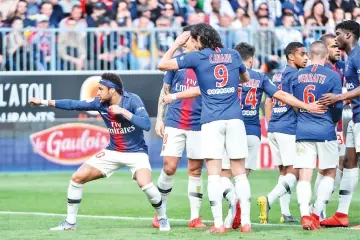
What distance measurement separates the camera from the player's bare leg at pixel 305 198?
12.5m

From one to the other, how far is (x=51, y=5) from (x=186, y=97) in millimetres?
10826

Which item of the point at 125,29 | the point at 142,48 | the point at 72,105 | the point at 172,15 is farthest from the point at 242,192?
the point at 172,15

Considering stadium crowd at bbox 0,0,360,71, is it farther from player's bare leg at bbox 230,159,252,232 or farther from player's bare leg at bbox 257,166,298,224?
player's bare leg at bbox 230,159,252,232

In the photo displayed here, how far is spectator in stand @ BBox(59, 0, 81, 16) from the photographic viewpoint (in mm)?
23234

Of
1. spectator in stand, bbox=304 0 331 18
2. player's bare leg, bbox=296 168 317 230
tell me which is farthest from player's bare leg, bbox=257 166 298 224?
spectator in stand, bbox=304 0 331 18

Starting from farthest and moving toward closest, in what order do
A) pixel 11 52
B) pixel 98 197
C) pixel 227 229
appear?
1. pixel 11 52
2. pixel 98 197
3. pixel 227 229

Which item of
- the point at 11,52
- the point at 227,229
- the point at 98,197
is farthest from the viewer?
the point at 11,52

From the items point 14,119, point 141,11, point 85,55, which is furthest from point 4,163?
point 141,11

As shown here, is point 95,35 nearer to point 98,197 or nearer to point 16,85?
point 16,85

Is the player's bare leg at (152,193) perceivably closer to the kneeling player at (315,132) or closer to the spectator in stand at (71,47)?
the kneeling player at (315,132)

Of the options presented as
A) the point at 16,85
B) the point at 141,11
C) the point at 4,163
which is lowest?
the point at 4,163

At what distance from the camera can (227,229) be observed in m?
12.7

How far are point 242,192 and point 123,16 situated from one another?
1172 centimetres

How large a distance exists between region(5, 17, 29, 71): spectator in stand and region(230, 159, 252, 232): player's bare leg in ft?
36.1
